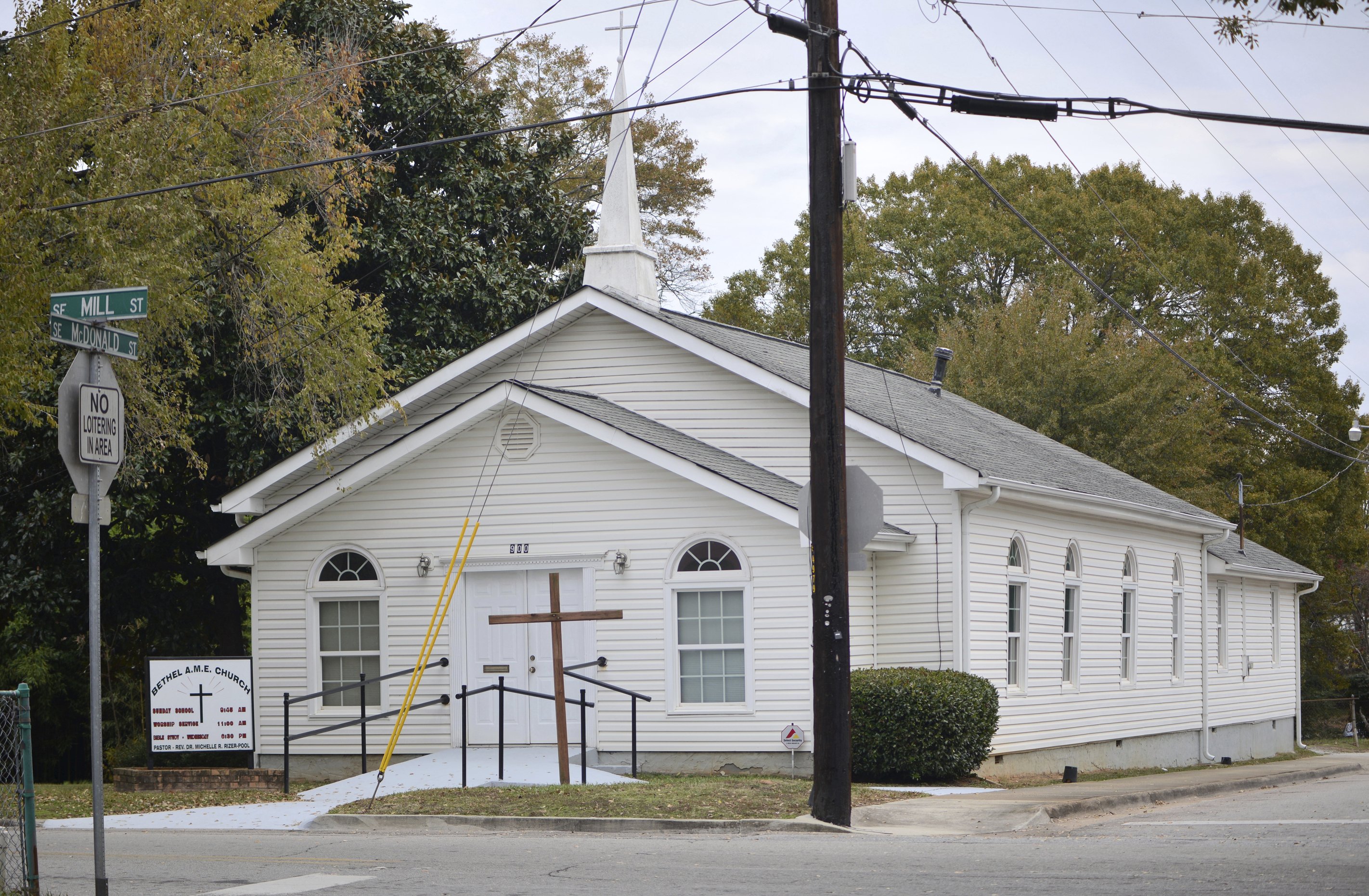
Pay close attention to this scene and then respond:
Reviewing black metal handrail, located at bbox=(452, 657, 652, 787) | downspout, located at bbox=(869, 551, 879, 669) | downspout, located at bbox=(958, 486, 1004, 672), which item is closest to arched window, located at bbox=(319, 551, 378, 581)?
black metal handrail, located at bbox=(452, 657, 652, 787)

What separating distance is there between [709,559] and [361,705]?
16.1 feet

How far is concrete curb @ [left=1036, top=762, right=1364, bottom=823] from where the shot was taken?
14.2 m

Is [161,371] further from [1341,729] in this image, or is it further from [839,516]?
[1341,729]

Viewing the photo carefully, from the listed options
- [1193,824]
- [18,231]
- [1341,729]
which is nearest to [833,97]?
[1193,824]

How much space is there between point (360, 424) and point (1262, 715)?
20135 millimetres

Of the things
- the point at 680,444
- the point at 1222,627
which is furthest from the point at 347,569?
the point at 1222,627

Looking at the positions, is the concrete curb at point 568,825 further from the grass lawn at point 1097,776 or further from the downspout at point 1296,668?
the downspout at point 1296,668

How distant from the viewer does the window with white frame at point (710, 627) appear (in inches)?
711

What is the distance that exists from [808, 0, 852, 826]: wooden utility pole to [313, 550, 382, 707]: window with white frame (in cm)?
848

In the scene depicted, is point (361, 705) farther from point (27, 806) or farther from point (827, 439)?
point (27, 806)

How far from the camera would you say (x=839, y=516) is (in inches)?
504

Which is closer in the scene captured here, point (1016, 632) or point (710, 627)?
point (710, 627)

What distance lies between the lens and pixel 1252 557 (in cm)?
3020

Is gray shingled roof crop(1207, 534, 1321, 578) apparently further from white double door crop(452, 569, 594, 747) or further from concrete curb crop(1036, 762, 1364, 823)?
white double door crop(452, 569, 594, 747)
